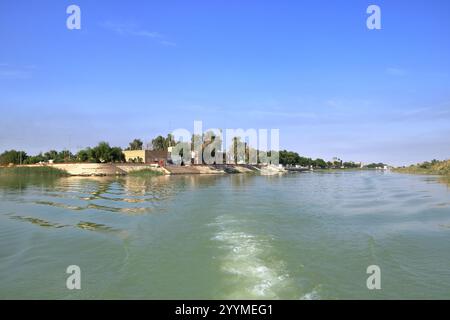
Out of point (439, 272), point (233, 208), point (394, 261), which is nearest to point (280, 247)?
point (394, 261)

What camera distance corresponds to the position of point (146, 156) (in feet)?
385

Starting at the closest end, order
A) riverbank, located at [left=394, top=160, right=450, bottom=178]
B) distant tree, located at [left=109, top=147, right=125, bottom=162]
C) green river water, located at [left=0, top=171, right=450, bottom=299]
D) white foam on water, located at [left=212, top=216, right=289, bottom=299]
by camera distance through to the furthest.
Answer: white foam on water, located at [left=212, top=216, right=289, bottom=299] < green river water, located at [left=0, top=171, right=450, bottom=299] < riverbank, located at [left=394, top=160, right=450, bottom=178] < distant tree, located at [left=109, top=147, right=125, bottom=162]

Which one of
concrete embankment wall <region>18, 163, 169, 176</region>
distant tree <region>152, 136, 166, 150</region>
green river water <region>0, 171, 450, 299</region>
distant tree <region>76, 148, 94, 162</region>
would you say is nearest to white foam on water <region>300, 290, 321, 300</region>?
green river water <region>0, 171, 450, 299</region>

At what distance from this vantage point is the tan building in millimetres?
116438

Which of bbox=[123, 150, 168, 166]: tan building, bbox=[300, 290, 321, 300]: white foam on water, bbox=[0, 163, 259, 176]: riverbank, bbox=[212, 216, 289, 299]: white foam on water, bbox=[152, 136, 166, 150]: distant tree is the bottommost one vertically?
bbox=[300, 290, 321, 300]: white foam on water

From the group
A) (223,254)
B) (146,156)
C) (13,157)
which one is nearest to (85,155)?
(146,156)

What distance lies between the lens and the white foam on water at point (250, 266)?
8938 millimetres

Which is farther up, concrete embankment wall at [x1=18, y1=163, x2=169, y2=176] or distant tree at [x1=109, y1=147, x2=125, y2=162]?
distant tree at [x1=109, y1=147, x2=125, y2=162]

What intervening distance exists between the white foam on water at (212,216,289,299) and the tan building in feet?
334

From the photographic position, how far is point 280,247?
43.6 feet

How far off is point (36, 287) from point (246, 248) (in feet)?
22.8

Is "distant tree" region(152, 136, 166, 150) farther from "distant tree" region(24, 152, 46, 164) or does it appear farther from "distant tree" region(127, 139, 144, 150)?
"distant tree" region(24, 152, 46, 164)

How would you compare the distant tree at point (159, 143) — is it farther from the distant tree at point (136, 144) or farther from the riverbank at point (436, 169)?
the riverbank at point (436, 169)

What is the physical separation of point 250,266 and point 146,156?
360 ft
